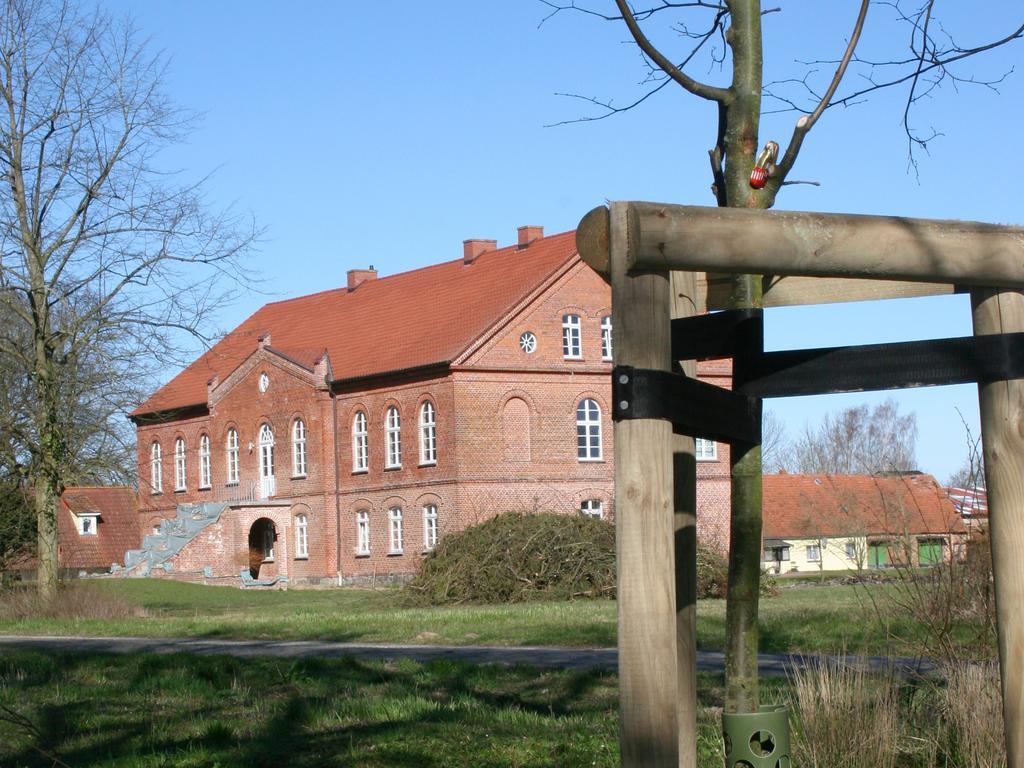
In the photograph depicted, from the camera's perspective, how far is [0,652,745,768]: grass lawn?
641cm

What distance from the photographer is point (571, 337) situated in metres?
→ 46.9

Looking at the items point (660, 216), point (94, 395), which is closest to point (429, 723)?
point (660, 216)

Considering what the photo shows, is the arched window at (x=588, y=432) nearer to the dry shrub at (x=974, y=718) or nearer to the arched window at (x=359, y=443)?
the arched window at (x=359, y=443)

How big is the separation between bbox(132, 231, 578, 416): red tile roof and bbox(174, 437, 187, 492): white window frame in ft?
5.27

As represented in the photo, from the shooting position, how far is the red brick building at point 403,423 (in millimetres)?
45469

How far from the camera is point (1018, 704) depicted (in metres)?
3.94

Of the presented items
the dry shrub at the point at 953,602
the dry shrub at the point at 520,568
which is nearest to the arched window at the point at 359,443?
the dry shrub at the point at 520,568

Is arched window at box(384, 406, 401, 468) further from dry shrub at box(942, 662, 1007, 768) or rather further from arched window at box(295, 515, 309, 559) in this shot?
dry shrub at box(942, 662, 1007, 768)

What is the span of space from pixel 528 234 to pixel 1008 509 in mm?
47959

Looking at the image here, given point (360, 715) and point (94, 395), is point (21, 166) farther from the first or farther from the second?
point (360, 715)

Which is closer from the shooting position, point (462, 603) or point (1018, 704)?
point (1018, 704)

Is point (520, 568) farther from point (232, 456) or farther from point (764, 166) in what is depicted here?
point (232, 456)

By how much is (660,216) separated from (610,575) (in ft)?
87.4

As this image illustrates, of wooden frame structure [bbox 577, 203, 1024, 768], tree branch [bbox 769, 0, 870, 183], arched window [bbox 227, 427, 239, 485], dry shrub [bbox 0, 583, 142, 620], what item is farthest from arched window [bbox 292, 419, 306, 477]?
wooden frame structure [bbox 577, 203, 1024, 768]
